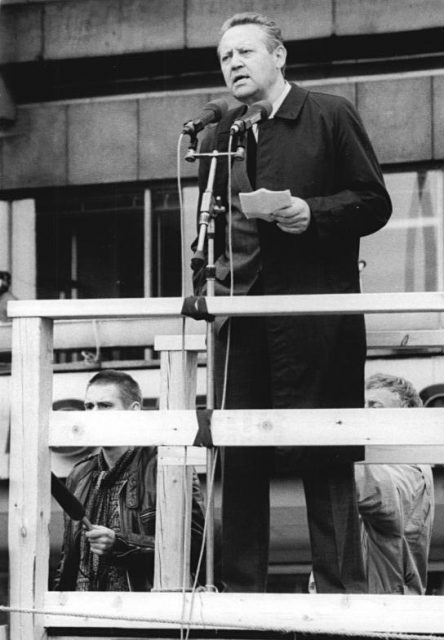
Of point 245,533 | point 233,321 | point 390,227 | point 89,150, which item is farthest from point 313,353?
point 89,150

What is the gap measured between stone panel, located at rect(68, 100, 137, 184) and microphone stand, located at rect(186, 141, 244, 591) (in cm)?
521

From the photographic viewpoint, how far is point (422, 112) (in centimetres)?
958

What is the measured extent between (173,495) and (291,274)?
1138 mm

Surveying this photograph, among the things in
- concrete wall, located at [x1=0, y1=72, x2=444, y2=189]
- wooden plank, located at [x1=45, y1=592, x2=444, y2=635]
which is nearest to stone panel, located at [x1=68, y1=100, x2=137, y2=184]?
concrete wall, located at [x1=0, y1=72, x2=444, y2=189]

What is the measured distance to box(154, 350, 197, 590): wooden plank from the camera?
18.2ft

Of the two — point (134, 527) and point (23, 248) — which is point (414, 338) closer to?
point (134, 527)

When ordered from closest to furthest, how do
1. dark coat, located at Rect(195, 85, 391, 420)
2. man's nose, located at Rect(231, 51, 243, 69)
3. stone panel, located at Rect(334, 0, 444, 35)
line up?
dark coat, located at Rect(195, 85, 391, 420) < man's nose, located at Rect(231, 51, 243, 69) < stone panel, located at Rect(334, 0, 444, 35)

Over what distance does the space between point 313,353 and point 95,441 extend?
0.85 metres

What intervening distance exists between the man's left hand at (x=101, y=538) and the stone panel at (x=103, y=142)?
16.7ft

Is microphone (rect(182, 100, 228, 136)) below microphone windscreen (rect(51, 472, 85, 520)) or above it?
above

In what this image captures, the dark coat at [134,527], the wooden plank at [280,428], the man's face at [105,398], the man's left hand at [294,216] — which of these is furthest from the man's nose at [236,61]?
the dark coat at [134,527]

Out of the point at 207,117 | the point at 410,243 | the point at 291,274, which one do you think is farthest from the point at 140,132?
the point at 291,274

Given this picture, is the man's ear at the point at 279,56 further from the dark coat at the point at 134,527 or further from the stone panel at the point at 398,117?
the stone panel at the point at 398,117

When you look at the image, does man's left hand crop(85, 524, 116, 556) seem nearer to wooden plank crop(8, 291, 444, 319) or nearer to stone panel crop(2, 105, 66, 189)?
wooden plank crop(8, 291, 444, 319)
